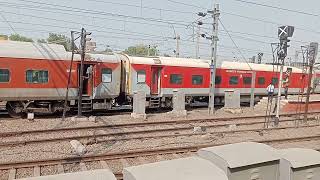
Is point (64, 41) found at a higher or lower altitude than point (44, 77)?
higher

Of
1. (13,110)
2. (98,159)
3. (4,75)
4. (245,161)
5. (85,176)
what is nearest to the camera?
(85,176)

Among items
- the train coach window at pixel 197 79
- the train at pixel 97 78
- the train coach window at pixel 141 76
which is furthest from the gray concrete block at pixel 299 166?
the train coach window at pixel 197 79

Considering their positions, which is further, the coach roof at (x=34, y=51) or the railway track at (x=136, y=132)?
the coach roof at (x=34, y=51)

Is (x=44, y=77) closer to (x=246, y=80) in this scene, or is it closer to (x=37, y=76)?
(x=37, y=76)

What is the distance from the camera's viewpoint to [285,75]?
1089 inches

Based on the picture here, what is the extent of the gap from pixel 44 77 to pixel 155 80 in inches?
277

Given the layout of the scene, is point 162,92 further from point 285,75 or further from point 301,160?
point 301,160

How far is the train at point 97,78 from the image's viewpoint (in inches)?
627

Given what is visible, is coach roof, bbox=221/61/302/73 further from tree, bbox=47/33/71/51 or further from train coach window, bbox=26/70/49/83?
train coach window, bbox=26/70/49/83

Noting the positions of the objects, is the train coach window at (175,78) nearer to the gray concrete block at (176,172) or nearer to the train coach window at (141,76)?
the train coach window at (141,76)

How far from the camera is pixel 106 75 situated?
18812mm

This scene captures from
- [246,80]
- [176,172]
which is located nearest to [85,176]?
[176,172]

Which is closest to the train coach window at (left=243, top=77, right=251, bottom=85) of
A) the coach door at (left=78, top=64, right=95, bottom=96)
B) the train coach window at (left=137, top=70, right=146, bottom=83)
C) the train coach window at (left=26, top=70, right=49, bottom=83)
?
the train coach window at (left=137, top=70, right=146, bottom=83)

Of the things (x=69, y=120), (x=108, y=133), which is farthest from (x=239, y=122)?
(x=69, y=120)
